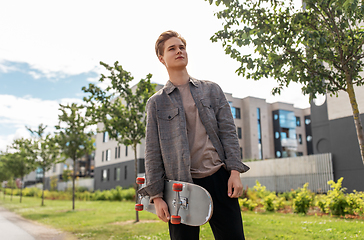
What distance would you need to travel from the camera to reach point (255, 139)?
4172 cm

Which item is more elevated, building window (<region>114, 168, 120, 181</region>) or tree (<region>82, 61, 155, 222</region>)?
tree (<region>82, 61, 155, 222</region>)

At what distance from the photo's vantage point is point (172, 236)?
2.22 m

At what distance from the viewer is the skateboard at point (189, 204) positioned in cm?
192

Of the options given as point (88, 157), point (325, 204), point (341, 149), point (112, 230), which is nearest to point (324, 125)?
point (341, 149)

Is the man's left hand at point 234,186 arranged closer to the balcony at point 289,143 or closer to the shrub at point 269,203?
the shrub at point 269,203

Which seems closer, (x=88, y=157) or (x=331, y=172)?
(x=331, y=172)

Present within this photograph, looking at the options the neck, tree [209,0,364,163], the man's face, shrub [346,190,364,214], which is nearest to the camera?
the man's face

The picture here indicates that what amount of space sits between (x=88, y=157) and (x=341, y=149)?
65842 mm

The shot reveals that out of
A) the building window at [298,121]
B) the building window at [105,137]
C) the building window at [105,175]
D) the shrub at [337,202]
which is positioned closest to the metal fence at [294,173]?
the shrub at [337,202]

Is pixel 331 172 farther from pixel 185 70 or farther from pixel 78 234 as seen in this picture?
pixel 185 70

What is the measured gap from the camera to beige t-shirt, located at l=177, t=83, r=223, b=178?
2189 millimetres

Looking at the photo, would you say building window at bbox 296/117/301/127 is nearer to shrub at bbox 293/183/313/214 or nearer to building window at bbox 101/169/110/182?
building window at bbox 101/169/110/182

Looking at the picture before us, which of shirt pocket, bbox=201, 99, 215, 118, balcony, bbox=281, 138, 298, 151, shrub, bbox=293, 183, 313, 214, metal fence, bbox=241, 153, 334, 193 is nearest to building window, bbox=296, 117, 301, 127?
balcony, bbox=281, 138, 298, 151

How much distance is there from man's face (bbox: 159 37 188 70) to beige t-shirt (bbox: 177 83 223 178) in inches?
13.8
